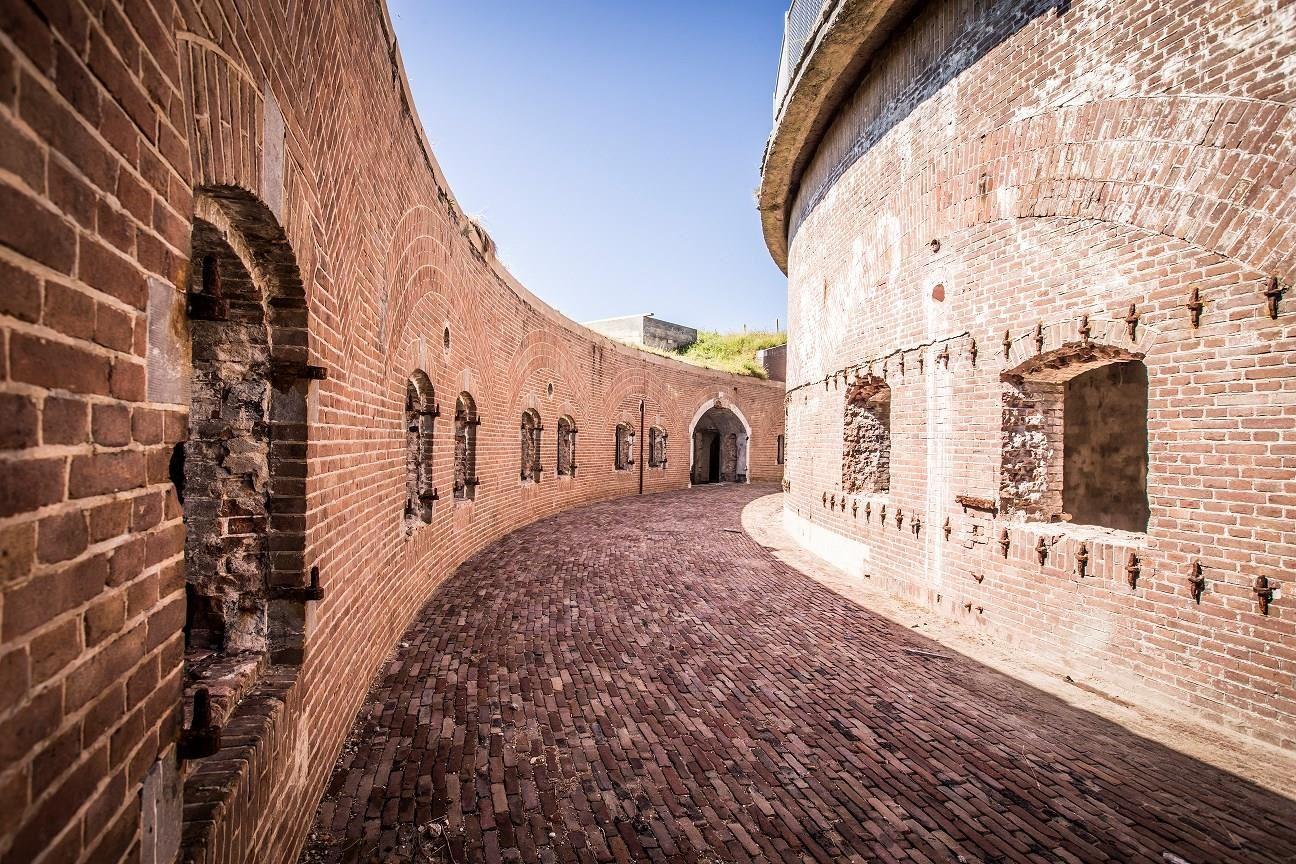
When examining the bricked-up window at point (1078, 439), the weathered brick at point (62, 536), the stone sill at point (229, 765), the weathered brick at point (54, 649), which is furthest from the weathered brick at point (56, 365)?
the bricked-up window at point (1078, 439)

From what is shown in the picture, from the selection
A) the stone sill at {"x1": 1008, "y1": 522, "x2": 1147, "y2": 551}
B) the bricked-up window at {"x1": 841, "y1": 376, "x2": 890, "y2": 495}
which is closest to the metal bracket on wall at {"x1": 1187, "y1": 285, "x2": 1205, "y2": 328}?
the stone sill at {"x1": 1008, "y1": 522, "x2": 1147, "y2": 551}

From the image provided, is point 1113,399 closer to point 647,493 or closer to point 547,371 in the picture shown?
point 547,371

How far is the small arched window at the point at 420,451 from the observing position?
19.2ft

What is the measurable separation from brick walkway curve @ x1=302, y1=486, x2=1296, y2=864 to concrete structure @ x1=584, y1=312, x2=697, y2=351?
904 inches

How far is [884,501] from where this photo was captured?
721cm

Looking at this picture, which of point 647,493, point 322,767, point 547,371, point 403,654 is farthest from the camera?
point 647,493

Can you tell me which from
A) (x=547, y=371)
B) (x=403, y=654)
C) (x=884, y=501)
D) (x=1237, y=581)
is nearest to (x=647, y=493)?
(x=547, y=371)

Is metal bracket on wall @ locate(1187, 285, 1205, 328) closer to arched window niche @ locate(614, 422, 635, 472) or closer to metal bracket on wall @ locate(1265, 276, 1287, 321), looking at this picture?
metal bracket on wall @ locate(1265, 276, 1287, 321)

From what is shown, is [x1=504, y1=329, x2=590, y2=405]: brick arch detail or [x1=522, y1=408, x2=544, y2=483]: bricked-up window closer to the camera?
[x1=504, y1=329, x2=590, y2=405]: brick arch detail

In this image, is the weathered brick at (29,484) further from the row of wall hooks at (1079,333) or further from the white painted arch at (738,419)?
the white painted arch at (738,419)

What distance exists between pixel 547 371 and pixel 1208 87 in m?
9.34

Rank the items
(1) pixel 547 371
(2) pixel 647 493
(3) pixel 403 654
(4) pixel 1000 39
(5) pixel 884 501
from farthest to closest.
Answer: (2) pixel 647 493, (1) pixel 547 371, (5) pixel 884 501, (4) pixel 1000 39, (3) pixel 403 654

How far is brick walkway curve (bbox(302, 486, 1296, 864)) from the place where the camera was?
2.69 m

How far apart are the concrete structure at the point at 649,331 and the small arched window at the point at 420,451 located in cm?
2144
